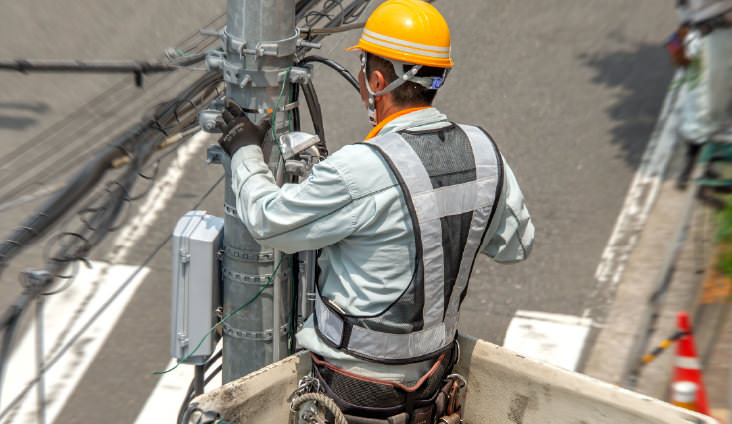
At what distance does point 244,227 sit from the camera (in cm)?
361

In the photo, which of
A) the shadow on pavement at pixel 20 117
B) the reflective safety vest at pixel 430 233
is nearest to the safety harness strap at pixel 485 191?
the reflective safety vest at pixel 430 233

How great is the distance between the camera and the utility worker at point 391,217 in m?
3.14

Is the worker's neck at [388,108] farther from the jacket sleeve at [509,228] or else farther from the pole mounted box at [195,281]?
the pole mounted box at [195,281]

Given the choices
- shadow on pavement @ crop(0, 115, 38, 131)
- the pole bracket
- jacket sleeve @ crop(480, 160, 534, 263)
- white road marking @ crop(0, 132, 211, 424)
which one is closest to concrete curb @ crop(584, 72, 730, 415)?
jacket sleeve @ crop(480, 160, 534, 263)

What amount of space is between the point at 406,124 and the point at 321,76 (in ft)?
26.7

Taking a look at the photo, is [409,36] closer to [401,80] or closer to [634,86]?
[401,80]

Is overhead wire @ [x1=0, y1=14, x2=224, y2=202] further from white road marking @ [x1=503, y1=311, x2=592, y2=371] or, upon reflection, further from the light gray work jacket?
the light gray work jacket

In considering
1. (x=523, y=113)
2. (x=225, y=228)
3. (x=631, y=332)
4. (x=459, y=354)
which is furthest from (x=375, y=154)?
(x=523, y=113)

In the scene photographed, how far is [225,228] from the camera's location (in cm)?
371

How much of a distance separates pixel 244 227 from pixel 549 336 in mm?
4182

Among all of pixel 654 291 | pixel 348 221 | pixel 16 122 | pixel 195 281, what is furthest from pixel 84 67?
pixel 16 122

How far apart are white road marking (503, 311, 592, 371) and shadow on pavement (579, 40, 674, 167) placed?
10.2ft

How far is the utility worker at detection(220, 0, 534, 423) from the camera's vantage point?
314 centimetres

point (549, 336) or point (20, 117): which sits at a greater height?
point (20, 117)
